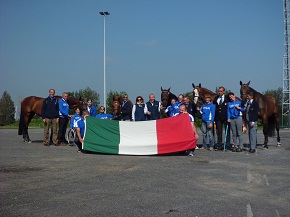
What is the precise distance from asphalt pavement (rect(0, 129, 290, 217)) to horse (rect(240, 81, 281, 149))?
419 centimetres

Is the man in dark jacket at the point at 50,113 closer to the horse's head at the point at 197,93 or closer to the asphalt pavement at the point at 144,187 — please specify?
the asphalt pavement at the point at 144,187

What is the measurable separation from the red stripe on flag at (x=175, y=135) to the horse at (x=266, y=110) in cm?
295

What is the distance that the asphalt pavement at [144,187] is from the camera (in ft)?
19.1

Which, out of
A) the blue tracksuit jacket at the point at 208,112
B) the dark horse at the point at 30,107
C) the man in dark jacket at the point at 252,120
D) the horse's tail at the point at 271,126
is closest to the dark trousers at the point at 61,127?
the dark horse at the point at 30,107

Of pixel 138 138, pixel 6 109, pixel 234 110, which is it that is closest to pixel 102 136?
pixel 138 138

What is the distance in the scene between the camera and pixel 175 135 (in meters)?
13.2

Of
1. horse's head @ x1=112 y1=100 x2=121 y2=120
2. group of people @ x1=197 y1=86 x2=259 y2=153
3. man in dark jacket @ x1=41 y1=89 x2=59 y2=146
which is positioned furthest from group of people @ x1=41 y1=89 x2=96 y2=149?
group of people @ x1=197 y1=86 x2=259 y2=153

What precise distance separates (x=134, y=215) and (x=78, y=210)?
863 millimetres

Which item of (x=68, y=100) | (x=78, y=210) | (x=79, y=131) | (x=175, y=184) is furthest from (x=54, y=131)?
(x=78, y=210)

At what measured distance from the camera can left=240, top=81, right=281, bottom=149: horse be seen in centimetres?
1502

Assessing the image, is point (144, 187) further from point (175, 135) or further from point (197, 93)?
point (197, 93)

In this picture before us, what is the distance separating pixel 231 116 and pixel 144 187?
791cm

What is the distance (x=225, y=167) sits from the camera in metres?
10.2

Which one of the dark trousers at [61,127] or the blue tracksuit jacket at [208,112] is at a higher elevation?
the blue tracksuit jacket at [208,112]
